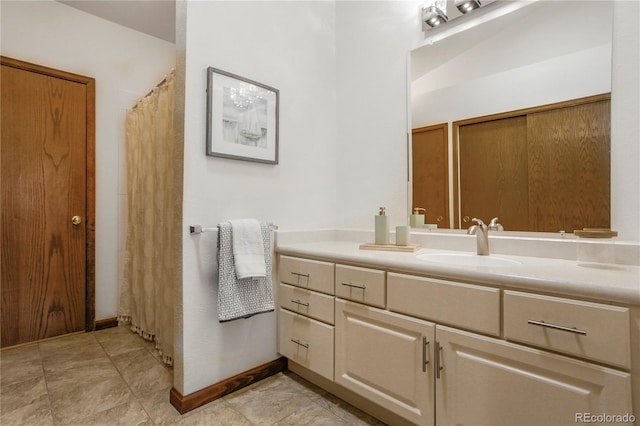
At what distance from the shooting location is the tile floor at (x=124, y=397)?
144 centimetres

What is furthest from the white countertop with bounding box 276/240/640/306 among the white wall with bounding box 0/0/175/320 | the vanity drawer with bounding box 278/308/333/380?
the white wall with bounding box 0/0/175/320

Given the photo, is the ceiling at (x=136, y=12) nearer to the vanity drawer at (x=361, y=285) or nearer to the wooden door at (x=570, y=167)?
the vanity drawer at (x=361, y=285)

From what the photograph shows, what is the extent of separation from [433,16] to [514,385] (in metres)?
1.79

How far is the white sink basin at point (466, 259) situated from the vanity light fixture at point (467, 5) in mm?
1268

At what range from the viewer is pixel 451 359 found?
1117 mm

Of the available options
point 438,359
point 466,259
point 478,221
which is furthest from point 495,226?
point 438,359

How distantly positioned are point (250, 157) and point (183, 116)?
1.28 feet

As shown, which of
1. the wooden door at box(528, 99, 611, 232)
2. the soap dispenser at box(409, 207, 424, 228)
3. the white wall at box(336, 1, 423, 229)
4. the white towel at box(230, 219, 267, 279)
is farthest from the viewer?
the white wall at box(336, 1, 423, 229)

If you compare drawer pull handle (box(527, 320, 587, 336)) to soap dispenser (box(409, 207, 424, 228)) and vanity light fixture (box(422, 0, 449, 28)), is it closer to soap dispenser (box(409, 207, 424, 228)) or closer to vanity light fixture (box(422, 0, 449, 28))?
soap dispenser (box(409, 207, 424, 228))

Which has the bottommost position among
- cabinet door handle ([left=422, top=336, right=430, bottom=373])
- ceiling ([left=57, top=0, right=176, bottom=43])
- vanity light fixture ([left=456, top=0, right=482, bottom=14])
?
cabinet door handle ([left=422, top=336, right=430, bottom=373])

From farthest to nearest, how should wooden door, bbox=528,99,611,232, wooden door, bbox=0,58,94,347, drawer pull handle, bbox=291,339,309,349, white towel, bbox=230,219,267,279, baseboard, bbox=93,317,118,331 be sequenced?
baseboard, bbox=93,317,118,331
wooden door, bbox=0,58,94,347
drawer pull handle, bbox=291,339,309,349
white towel, bbox=230,219,267,279
wooden door, bbox=528,99,611,232

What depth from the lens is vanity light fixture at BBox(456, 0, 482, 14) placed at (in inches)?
62.9

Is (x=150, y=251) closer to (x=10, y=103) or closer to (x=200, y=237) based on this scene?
(x=200, y=237)

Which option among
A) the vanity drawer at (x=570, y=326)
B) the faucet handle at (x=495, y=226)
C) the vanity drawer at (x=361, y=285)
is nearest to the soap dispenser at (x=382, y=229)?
the vanity drawer at (x=361, y=285)
